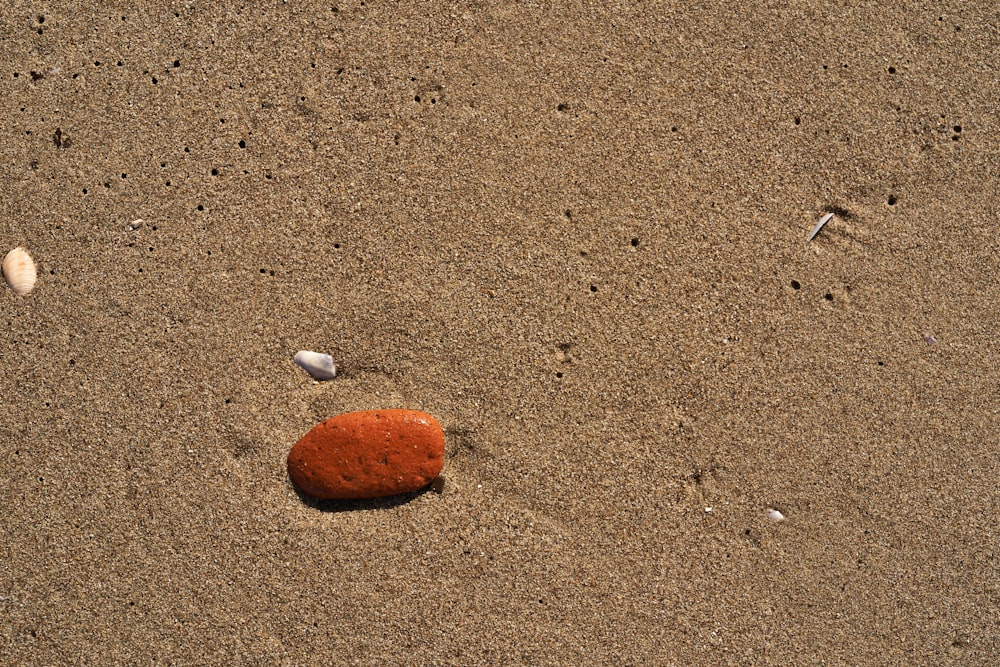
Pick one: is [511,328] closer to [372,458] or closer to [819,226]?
[372,458]

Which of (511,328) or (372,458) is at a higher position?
(511,328)

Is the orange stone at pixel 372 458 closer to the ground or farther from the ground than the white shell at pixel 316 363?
closer to the ground

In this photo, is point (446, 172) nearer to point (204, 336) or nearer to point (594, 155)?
point (594, 155)

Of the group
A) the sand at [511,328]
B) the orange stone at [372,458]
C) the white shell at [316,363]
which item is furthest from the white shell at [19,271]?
the orange stone at [372,458]

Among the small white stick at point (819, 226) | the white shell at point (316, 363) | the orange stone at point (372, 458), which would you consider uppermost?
the small white stick at point (819, 226)

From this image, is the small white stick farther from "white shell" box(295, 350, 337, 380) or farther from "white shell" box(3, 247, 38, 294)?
"white shell" box(3, 247, 38, 294)

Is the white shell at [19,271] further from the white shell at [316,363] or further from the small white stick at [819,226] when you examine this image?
the small white stick at [819,226]

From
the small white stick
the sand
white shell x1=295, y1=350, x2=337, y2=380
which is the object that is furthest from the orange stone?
the small white stick

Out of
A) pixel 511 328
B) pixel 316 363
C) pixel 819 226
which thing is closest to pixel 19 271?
pixel 316 363
